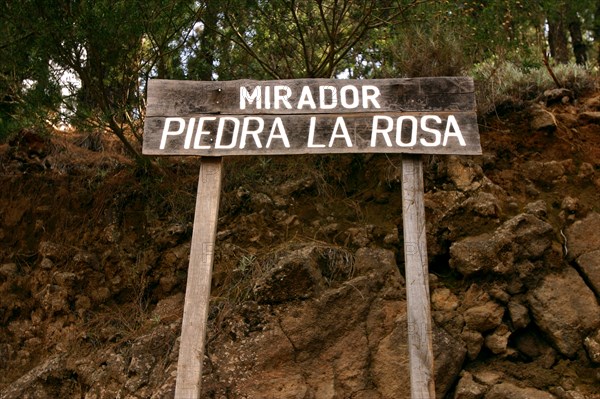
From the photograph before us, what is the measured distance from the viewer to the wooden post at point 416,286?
4473 millimetres

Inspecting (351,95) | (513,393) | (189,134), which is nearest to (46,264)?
(189,134)

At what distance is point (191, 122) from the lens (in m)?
5.11

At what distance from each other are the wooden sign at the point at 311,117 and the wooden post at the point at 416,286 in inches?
9.3

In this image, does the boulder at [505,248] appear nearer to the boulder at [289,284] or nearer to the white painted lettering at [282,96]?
the boulder at [289,284]

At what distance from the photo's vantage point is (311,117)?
509 centimetres

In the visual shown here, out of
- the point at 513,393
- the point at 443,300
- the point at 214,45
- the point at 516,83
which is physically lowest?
the point at 513,393

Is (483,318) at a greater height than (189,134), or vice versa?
(189,134)

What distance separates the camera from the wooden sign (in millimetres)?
4969

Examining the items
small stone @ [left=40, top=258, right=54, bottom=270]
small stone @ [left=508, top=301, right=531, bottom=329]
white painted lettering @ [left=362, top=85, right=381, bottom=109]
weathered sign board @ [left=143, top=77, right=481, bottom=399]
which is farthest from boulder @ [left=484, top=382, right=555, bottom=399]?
small stone @ [left=40, top=258, right=54, bottom=270]

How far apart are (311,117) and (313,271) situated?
5.31ft

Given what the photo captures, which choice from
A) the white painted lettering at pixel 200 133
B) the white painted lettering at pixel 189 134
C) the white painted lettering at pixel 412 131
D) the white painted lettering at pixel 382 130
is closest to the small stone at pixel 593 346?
the white painted lettering at pixel 412 131

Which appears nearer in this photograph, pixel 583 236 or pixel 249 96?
pixel 249 96

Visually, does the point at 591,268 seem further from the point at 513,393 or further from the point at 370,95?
the point at 370,95

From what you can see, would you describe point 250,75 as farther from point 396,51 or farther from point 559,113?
point 559,113
